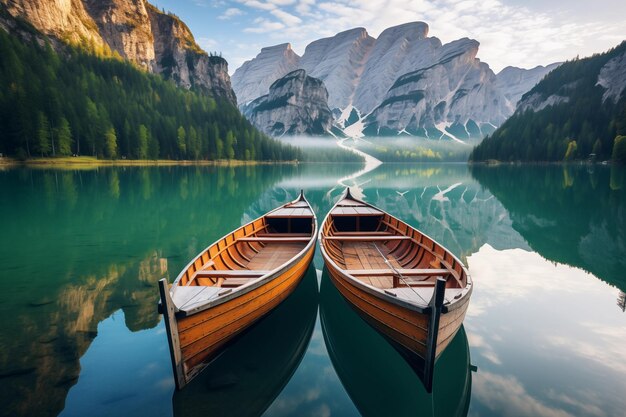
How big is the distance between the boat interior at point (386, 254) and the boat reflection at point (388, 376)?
1699 mm

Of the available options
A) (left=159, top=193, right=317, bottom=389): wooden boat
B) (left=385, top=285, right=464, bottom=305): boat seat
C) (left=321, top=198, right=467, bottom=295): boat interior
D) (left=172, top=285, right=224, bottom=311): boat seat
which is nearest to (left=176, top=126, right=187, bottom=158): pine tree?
(left=321, top=198, right=467, bottom=295): boat interior

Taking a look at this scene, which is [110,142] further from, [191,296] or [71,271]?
[191,296]

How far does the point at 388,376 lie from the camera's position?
741 centimetres

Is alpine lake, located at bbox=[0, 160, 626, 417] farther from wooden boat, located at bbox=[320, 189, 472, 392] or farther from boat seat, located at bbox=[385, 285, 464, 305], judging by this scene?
boat seat, located at bbox=[385, 285, 464, 305]

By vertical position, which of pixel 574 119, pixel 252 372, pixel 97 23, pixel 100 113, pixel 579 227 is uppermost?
pixel 97 23

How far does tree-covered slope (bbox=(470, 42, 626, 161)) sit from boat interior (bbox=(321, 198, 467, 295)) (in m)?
117

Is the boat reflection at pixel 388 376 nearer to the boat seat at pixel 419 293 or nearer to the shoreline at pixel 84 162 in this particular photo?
the boat seat at pixel 419 293

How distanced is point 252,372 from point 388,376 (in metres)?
3.34

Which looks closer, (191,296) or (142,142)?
(191,296)

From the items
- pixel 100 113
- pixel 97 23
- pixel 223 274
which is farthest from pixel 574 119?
pixel 97 23

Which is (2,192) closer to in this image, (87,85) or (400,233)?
(400,233)

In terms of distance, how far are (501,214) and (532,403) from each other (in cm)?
2736

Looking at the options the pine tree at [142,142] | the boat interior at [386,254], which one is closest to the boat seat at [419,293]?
the boat interior at [386,254]

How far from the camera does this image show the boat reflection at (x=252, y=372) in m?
6.17
